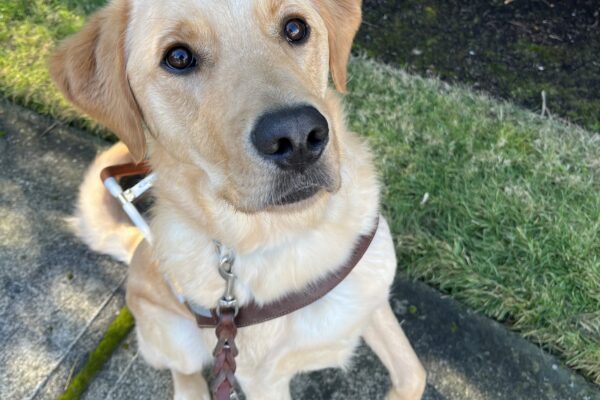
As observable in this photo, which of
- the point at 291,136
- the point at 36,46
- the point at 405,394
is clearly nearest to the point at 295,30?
the point at 291,136

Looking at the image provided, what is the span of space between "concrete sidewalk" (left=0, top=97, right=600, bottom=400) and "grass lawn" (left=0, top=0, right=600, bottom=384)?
0.45 feet

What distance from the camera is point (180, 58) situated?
183 cm

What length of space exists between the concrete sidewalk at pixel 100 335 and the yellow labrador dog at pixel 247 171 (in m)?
0.22

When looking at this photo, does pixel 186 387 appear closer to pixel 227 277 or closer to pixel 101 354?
pixel 101 354

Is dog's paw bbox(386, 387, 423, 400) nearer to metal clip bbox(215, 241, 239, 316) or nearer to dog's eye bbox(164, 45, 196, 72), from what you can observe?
metal clip bbox(215, 241, 239, 316)

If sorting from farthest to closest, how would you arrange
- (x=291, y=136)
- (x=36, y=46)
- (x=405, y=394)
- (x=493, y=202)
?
(x=36, y=46) < (x=493, y=202) < (x=405, y=394) < (x=291, y=136)

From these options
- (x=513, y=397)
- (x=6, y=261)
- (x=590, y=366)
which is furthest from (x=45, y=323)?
(x=590, y=366)

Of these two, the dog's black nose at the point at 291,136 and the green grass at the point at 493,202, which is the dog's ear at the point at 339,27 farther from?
the green grass at the point at 493,202

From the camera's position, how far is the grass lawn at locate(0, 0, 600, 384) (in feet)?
8.93

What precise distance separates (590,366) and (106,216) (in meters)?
2.41

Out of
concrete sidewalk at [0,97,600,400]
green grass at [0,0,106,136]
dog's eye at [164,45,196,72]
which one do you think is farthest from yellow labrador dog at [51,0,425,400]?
green grass at [0,0,106,136]

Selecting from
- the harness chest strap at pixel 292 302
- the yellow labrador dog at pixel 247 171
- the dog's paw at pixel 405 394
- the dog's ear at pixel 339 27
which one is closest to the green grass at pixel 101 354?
the yellow labrador dog at pixel 247 171

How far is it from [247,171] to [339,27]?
81cm

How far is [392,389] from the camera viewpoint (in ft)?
8.07
